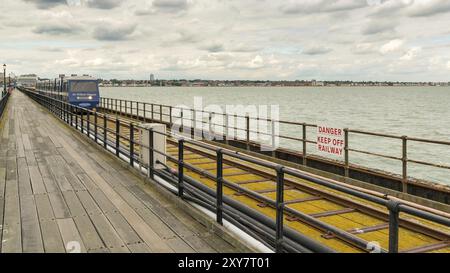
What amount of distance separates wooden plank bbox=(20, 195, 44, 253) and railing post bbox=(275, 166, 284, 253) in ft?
9.18

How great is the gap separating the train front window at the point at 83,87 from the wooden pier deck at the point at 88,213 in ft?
78.0

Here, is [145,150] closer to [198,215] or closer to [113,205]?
[113,205]

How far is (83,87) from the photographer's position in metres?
35.5

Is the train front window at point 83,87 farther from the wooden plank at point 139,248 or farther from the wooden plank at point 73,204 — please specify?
the wooden plank at point 139,248

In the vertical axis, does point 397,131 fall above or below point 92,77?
below

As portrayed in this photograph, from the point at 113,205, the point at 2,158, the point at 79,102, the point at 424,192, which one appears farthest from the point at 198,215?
the point at 79,102

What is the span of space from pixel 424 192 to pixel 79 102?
98.3 feet

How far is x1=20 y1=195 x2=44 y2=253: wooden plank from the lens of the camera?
5.61 metres

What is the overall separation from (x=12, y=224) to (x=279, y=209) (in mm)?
3973

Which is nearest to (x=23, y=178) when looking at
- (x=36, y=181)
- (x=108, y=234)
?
(x=36, y=181)

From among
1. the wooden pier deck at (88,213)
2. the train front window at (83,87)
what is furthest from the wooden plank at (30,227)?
the train front window at (83,87)

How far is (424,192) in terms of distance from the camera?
9.62 m

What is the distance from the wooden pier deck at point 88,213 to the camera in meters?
5.70

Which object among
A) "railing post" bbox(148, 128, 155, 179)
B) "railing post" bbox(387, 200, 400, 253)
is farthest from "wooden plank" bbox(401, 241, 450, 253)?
"railing post" bbox(148, 128, 155, 179)
